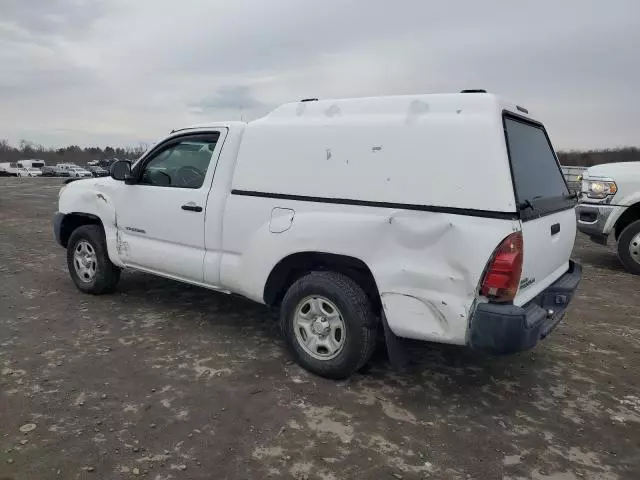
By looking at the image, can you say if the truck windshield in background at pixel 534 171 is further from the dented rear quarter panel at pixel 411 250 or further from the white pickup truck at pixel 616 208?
the white pickup truck at pixel 616 208

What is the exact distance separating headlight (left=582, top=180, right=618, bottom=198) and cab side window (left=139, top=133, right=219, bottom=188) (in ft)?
19.6

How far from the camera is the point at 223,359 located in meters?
3.97

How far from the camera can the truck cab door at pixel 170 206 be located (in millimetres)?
4363

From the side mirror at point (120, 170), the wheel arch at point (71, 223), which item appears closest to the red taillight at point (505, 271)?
the side mirror at point (120, 170)

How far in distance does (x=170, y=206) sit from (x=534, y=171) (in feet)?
10.0

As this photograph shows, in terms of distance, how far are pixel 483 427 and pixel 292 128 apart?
2.45 metres

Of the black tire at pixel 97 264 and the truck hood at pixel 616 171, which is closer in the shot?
the black tire at pixel 97 264

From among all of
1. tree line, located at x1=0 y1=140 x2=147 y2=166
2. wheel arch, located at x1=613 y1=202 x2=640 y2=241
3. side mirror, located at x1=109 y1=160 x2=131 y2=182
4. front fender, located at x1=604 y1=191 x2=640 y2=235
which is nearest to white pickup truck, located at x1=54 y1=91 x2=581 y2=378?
side mirror, located at x1=109 y1=160 x2=131 y2=182

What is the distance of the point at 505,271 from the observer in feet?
9.50

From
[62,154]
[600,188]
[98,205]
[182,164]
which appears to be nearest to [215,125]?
[182,164]

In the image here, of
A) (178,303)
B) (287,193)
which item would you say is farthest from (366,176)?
(178,303)

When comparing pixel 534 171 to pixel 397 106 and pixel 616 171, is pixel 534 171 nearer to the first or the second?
pixel 397 106

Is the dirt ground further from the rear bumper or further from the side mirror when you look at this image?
the side mirror

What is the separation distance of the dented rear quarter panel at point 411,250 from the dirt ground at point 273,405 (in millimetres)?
633
